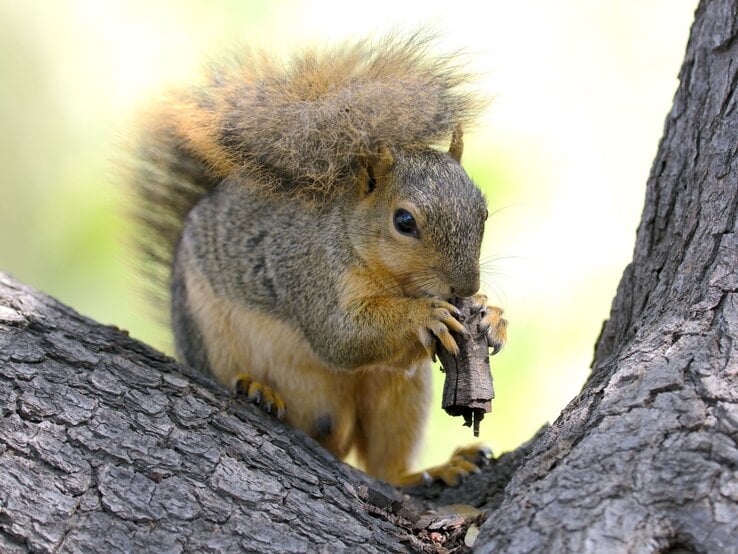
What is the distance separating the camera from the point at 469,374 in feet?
7.73

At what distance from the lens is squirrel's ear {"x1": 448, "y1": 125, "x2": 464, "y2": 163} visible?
2996mm

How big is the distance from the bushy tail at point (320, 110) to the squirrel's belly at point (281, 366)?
49 centimetres

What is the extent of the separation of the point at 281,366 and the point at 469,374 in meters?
0.96

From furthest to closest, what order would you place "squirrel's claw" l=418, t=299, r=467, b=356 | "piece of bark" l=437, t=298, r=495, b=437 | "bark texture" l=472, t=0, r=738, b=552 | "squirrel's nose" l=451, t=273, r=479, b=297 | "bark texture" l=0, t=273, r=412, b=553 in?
"squirrel's nose" l=451, t=273, r=479, b=297 < "squirrel's claw" l=418, t=299, r=467, b=356 < "piece of bark" l=437, t=298, r=495, b=437 < "bark texture" l=0, t=273, r=412, b=553 < "bark texture" l=472, t=0, r=738, b=552

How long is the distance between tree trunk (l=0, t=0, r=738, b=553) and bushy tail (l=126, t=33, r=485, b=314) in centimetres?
73

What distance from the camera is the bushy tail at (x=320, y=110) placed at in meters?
2.84

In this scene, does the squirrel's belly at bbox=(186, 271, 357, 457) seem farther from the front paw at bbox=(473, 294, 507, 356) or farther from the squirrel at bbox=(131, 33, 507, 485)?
the front paw at bbox=(473, 294, 507, 356)

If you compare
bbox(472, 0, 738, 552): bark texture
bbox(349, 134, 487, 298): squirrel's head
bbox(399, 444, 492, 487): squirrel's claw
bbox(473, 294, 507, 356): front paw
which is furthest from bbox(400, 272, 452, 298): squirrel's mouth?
bbox(399, 444, 492, 487): squirrel's claw

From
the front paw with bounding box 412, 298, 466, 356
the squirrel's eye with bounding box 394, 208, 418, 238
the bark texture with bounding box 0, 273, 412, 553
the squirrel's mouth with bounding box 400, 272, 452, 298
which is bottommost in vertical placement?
the bark texture with bounding box 0, 273, 412, 553

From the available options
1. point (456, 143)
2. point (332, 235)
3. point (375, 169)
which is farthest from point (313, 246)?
point (456, 143)

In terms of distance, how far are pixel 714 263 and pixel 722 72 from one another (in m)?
0.64

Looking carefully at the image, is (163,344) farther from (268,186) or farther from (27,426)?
(27,426)

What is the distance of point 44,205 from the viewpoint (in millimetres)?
5289

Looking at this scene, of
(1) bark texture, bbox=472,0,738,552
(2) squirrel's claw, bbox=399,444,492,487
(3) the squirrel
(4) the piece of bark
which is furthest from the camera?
(2) squirrel's claw, bbox=399,444,492,487
